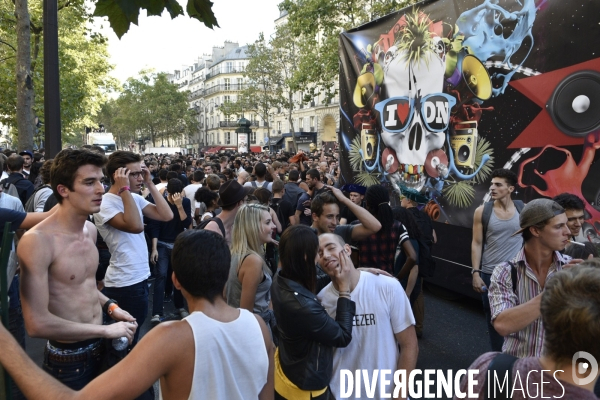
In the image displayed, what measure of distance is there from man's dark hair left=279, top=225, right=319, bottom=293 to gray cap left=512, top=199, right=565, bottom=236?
1215mm

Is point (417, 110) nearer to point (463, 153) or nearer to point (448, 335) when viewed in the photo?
point (463, 153)

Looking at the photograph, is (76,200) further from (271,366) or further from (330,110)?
(330,110)

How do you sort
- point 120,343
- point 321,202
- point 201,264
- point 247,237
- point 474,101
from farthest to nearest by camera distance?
1. point 474,101
2. point 321,202
3. point 247,237
4. point 120,343
5. point 201,264

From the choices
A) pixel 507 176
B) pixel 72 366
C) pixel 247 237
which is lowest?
pixel 72 366

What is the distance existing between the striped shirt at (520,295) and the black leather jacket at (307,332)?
0.84 meters

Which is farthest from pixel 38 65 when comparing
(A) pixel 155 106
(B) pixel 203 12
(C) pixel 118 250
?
(A) pixel 155 106

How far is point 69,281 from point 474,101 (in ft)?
13.7

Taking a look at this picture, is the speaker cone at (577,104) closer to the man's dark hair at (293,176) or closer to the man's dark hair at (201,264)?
the man's dark hair at (201,264)

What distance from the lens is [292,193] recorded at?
7.43 metres

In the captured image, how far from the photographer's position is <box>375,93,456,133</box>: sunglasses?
5.40 meters

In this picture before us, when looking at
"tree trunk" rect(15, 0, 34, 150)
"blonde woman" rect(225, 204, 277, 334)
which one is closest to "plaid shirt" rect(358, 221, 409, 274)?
"blonde woman" rect(225, 204, 277, 334)

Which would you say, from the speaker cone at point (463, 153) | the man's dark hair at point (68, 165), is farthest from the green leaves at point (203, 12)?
the speaker cone at point (463, 153)

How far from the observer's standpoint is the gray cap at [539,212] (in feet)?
8.80

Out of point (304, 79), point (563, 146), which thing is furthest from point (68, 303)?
point (304, 79)
